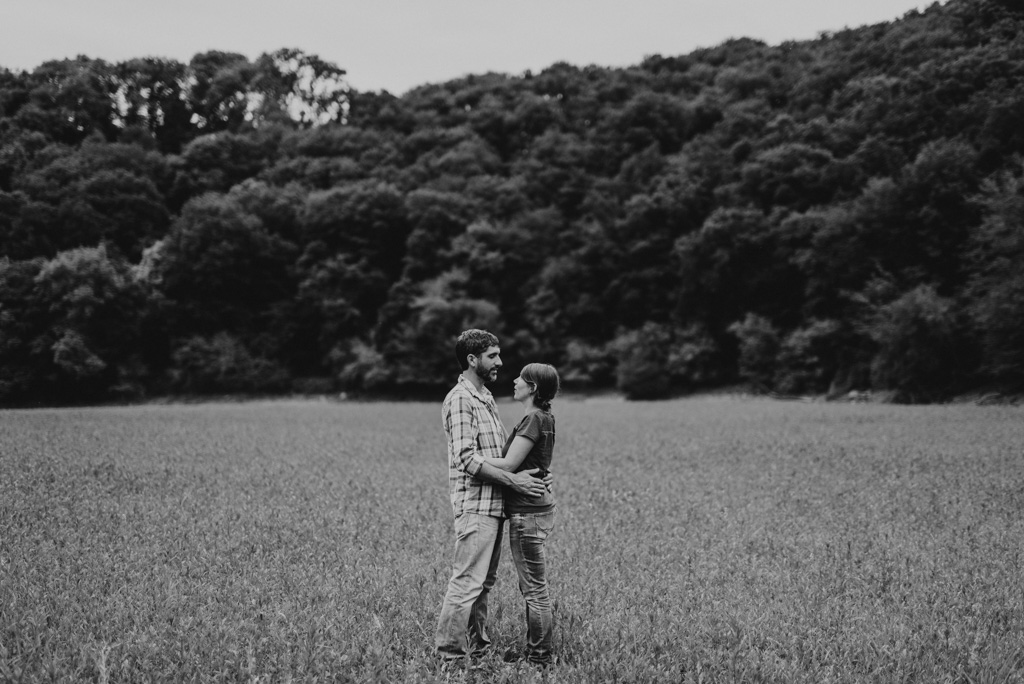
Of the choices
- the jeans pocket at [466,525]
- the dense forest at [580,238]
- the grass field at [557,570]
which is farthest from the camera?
the dense forest at [580,238]

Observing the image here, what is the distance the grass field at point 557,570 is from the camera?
4859 millimetres

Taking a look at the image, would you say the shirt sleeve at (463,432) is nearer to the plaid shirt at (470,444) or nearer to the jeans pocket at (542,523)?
the plaid shirt at (470,444)

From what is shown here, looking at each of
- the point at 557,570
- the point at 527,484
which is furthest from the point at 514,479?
the point at 557,570

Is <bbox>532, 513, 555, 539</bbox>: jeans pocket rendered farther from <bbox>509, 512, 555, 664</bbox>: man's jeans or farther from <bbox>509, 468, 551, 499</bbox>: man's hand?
<bbox>509, 468, 551, 499</bbox>: man's hand

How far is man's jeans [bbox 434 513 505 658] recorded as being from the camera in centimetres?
471

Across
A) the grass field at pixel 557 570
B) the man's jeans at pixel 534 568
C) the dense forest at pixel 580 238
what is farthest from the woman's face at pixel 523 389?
the dense forest at pixel 580 238

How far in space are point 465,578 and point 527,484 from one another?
90cm

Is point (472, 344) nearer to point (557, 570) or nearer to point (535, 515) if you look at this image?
point (535, 515)

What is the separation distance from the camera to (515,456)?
183 inches

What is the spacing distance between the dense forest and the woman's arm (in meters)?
39.7

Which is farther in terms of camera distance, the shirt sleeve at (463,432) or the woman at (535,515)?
the woman at (535,515)

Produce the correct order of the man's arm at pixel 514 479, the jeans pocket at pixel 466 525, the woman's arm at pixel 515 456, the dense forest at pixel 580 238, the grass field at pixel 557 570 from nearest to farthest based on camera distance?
the man's arm at pixel 514 479
the woman's arm at pixel 515 456
the jeans pocket at pixel 466 525
the grass field at pixel 557 570
the dense forest at pixel 580 238

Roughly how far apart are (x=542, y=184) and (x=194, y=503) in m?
64.7

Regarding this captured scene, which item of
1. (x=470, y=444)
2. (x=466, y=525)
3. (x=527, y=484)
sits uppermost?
(x=470, y=444)
